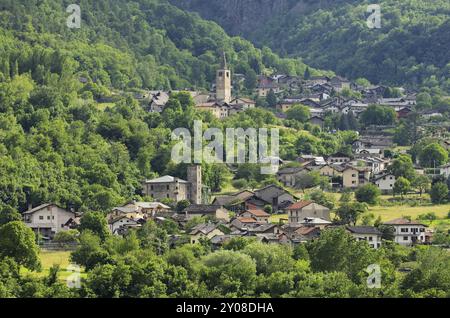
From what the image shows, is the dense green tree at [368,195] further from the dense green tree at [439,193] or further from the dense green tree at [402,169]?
the dense green tree at [402,169]

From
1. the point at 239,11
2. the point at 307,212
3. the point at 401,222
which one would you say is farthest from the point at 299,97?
the point at 239,11

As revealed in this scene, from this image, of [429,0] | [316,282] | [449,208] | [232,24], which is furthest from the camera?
[232,24]

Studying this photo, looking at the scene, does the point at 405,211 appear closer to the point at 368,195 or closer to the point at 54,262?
the point at 368,195

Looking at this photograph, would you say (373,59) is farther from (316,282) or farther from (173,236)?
(316,282)

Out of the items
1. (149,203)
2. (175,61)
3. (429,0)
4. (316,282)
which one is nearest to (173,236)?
(149,203)

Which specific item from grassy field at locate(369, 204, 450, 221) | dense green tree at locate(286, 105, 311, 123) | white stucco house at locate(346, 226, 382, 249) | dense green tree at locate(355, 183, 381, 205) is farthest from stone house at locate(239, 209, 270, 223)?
dense green tree at locate(286, 105, 311, 123)

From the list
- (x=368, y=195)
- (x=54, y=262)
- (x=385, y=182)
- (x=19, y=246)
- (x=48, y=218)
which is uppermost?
(x=385, y=182)
